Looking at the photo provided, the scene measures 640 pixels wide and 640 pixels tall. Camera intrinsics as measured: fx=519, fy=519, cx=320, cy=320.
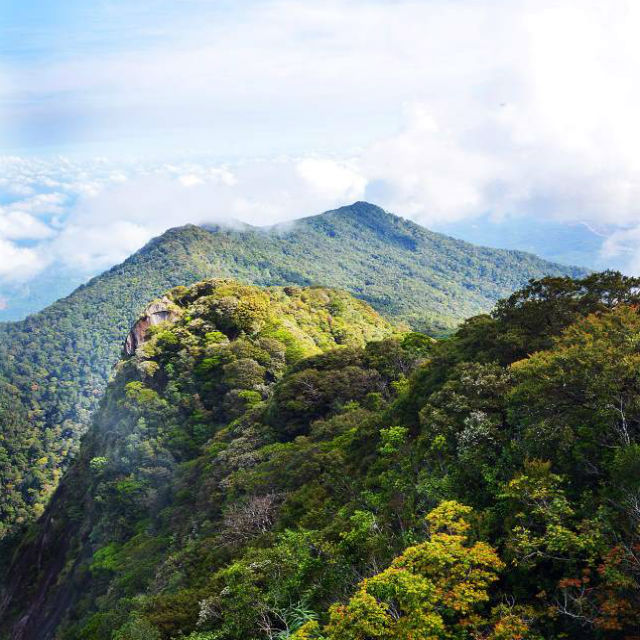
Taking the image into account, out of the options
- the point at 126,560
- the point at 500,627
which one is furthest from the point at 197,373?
the point at 500,627

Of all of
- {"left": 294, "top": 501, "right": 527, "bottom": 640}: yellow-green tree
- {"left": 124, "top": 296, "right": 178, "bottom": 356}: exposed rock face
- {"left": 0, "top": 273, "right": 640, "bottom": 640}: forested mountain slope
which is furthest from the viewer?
{"left": 124, "top": 296, "right": 178, "bottom": 356}: exposed rock face

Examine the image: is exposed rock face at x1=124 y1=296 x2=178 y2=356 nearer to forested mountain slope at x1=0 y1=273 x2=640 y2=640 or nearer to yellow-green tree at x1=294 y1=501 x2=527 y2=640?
forested mountain slope at x1=0 y1=273 x2=640 y2=640

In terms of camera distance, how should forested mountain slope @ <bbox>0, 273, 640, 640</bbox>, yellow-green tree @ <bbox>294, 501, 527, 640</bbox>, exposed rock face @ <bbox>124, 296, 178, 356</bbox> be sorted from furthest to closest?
1. exposed rock face @ <bbox>124, 296, 178, 356</bbox>
2. forested mountain slope @ <bbox>0, 273, 640, 640</bbox>
3. yellow-green tree @ <bbox>294, 501, 527, 640</bbox>

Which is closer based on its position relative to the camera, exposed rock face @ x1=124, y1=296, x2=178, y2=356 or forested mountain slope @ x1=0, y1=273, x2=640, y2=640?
forested mountain slope @ x1=0, y1=273, x2=640, y2=640

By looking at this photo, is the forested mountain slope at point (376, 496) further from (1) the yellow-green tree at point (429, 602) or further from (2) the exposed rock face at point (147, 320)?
(2) the exposed rock face at point (147, 320)

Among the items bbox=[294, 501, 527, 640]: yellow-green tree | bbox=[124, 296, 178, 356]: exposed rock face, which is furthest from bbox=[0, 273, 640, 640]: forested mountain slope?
bbox=[124, 296, 178, 356]: exposed rock face

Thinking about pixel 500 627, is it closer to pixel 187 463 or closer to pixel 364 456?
pixel 364 456

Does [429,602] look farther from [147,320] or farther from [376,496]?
[147,320]
